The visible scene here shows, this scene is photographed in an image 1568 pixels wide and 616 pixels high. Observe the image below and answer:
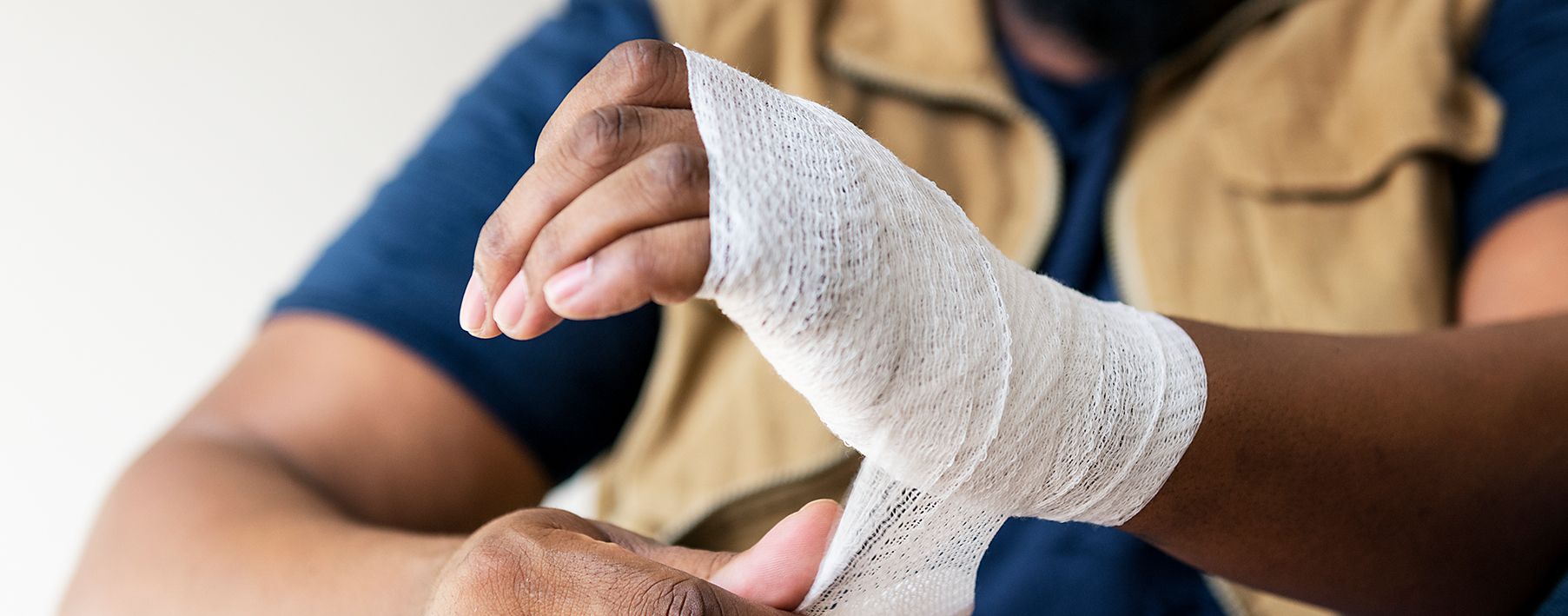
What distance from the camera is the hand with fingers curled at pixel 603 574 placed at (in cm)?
37

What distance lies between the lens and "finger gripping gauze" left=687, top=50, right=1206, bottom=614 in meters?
0.33

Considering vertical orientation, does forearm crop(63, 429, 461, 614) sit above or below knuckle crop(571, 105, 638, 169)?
below

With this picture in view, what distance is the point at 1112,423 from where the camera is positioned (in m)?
0.41

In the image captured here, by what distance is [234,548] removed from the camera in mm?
573

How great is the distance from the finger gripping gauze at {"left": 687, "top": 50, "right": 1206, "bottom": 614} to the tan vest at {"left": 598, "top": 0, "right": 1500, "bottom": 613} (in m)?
0.35

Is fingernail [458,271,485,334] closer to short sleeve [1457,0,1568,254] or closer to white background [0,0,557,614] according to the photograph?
short sleeve [1457,0,1568,254]

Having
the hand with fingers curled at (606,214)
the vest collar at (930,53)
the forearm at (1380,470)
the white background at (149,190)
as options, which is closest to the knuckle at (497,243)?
the hand with fingers curled at (606,214)

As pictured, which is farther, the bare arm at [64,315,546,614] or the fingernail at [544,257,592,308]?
the bare arm at [64,315,546,614]

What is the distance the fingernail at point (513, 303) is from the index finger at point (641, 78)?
42mm

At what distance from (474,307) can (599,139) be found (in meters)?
0.07

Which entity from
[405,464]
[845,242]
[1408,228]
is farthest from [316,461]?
[1408,228]

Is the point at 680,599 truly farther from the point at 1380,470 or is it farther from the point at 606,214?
the point at 1380,470

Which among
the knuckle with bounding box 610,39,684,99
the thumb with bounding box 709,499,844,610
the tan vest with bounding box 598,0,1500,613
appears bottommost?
the tan vest with bounding box 598,0,1500,613

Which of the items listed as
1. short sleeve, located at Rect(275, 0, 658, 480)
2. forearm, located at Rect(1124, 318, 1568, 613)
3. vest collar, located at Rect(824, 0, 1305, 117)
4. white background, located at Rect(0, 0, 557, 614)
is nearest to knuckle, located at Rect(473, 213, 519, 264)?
forearm, located at Rect(1124, 318, 1568, 613)
